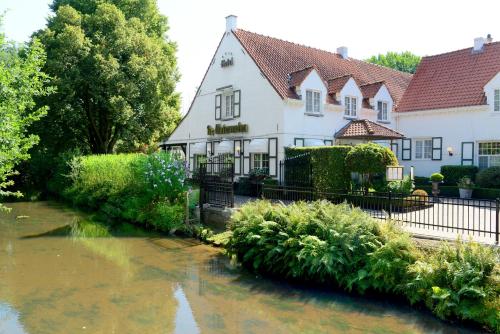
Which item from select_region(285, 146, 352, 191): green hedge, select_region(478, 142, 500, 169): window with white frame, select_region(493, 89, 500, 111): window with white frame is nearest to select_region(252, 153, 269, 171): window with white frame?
select_region(285, 146, 352, 191): green hedge

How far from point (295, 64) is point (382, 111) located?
6.44 metres

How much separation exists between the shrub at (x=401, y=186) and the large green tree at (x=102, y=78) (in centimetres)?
1869

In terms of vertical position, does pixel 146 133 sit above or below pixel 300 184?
above

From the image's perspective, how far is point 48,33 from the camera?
29.4 metres

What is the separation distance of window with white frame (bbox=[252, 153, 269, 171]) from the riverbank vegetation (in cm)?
1143

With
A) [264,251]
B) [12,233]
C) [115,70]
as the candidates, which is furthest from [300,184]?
[115,70]

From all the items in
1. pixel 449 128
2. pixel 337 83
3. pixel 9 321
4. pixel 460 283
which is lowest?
pixel 9 321

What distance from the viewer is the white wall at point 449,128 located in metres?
24.5

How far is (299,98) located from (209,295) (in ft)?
51.3

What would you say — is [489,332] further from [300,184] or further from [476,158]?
[476,158]

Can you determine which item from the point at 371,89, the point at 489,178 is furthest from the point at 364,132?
the point at 489,178

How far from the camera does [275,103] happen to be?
23.6 m

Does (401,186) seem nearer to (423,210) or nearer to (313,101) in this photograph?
(423,210)

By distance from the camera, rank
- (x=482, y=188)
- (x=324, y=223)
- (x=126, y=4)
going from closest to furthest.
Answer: (x=324, y=223), (x=482, y=188), (x=126, y=4)
